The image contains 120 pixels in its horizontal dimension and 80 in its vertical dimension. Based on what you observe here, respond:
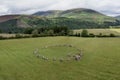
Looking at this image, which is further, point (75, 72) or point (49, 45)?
point (49, 45)

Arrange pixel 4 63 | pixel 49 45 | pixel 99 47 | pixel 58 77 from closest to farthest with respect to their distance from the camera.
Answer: pixel 58 77, pixel 4 63, pixel 99 47, pixel 49 45

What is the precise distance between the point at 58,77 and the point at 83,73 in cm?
476

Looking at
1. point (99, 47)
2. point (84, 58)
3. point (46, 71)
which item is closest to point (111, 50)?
point (99, 47)

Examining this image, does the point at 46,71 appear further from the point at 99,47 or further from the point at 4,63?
the point at 99,47

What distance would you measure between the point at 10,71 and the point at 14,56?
1147cm

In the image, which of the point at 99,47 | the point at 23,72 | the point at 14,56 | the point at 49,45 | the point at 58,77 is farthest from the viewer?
the point at 49,45

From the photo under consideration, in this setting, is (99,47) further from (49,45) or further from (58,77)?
(58,77)

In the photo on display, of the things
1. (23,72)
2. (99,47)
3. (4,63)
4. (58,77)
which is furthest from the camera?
(99,47)

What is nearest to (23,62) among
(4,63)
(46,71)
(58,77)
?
(4,63)

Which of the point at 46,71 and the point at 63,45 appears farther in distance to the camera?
the point at 63,45

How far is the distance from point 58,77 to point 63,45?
26433mm

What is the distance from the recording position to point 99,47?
61781mm

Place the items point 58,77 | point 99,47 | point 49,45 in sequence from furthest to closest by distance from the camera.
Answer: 1. point 49,45
2. point 99,47
3. point 58,77

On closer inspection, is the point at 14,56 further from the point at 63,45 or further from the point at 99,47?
the point at 99,47
